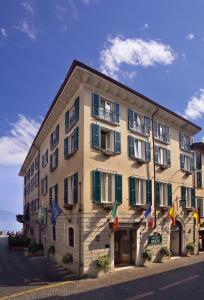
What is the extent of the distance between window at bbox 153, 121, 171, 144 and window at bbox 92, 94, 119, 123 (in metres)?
4.96

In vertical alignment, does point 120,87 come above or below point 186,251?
above

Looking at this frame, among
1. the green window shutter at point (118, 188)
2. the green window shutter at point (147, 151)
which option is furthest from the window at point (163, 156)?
the green window shutter at point (118, 188)

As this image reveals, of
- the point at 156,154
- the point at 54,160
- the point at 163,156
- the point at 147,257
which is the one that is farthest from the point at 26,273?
the point at 163,156

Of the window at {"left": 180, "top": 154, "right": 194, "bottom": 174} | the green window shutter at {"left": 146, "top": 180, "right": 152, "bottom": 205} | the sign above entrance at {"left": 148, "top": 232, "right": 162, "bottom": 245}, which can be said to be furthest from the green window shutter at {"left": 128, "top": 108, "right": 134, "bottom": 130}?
the sign above entrance at {"left": 148, "top": 232, "right": 162, "bottom": 245}

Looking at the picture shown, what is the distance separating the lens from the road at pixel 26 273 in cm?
1684

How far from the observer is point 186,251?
87.6ft

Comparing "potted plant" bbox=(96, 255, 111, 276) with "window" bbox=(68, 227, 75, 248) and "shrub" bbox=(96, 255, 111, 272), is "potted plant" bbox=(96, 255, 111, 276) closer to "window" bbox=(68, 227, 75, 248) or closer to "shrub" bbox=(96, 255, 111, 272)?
"shrub" bbox=(96, 255, 111, 272)

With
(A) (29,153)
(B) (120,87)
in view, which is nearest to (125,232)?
(B) (120,87)

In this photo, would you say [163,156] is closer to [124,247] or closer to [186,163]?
[186,163]

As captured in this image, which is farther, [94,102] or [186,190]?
[186,190]

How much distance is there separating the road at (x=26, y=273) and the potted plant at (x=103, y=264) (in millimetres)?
2145

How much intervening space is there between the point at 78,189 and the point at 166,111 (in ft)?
36.8

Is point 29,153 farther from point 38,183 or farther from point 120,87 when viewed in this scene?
point 120,87

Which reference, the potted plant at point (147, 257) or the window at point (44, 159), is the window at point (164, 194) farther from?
the window at point (44, 159)
